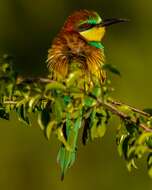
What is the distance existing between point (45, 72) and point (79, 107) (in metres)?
4.22

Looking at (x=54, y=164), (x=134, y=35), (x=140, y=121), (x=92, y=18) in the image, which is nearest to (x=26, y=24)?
(x=134, y=35)

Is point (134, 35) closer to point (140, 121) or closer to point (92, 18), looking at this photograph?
point (92, 18)

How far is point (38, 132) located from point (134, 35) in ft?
3.80

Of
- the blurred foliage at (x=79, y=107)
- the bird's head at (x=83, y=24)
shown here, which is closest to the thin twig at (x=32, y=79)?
the blurred foliage at (x=79, y=107)

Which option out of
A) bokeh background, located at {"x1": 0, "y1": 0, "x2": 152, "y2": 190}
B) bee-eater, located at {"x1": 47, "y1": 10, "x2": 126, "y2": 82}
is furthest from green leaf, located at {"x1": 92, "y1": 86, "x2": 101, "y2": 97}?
bokeh background, located at {"x1": 0, "y1": 0, "x2": 152, "y2": 190}

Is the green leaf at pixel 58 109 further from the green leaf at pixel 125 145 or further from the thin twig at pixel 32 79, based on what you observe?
the green leaf at pixel 125 145

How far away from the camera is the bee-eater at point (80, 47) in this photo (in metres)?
3.43

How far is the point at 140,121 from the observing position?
260 cm

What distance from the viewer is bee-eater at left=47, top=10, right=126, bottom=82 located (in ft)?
11.2

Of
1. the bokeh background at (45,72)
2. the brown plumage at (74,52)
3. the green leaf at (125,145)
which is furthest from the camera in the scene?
the bokeh background at (45,72)

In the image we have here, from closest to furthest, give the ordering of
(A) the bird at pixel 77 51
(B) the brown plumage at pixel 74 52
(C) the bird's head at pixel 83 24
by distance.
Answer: (A) the bird at pixel 77 51 → (B) the brown plumage at pixel 74 52 → (C) the bird's head at pixel 83 24

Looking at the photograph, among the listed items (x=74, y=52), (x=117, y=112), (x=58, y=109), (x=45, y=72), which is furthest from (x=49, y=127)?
(x=45, y=72)

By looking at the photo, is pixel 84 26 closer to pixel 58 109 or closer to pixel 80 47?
pixel 80 47

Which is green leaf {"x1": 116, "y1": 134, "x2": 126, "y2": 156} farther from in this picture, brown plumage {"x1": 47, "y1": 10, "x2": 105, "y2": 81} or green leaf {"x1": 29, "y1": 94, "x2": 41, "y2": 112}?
brown plumage {"x1": 47, "y1": 10, "x2": 105, "y2": 81}
